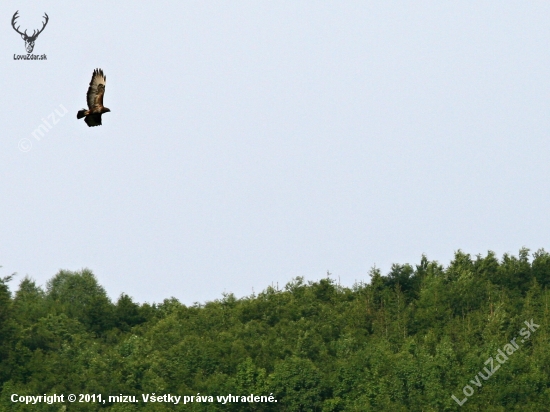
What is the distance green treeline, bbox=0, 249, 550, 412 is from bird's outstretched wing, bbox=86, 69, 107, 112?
3849cm

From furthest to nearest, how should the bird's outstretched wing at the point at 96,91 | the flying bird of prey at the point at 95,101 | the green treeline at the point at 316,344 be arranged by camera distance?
the green treeline at the point at 316,344 → the bird's outstretched wing at the point at 96,91 → the flying bird of prey at the point at 95,101

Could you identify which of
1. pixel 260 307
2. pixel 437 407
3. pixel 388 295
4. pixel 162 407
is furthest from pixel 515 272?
pixel 162 407

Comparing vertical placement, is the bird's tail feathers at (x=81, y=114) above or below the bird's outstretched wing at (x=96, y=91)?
below

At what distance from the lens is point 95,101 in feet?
99.6

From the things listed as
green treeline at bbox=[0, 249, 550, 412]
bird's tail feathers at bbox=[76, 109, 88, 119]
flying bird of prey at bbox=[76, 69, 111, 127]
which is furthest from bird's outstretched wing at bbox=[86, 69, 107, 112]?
green treeline at bbox=[0, 249, 550, 412]

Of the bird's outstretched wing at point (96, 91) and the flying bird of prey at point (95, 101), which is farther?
the bird's outstretched wing at point (96, 91)

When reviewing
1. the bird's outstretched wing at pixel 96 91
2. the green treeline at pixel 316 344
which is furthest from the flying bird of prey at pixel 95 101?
the green treeline at pixel 316 344

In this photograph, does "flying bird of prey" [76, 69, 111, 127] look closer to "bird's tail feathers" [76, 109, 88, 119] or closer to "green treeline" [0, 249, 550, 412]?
"bird's tail feathers" [76, 109, 88, 119]

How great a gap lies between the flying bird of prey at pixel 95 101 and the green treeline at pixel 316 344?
3851 cm

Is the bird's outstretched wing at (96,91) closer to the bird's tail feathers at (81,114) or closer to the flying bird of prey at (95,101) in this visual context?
the flying bird of prey at (95,101)

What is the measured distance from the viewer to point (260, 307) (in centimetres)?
8806

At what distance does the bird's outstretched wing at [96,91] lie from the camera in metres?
30.3

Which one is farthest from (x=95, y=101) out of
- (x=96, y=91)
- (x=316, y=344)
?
(x=316, y=344)

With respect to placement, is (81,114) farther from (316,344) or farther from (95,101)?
(316,344)
